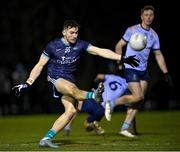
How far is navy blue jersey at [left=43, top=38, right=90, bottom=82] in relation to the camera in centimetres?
1490

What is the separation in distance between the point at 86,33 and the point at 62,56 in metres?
19.8

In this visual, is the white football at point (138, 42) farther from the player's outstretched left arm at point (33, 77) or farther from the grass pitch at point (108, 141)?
the player's outstretched left arm at point (33, 77)

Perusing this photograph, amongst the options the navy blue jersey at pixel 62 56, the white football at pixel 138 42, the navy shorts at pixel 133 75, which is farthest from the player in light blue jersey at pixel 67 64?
the navy shorts at pixel 133 75

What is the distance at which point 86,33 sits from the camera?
34.7m

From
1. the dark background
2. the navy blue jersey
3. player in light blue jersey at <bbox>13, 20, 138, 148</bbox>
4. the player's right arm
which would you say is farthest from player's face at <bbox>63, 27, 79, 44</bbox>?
the dark background

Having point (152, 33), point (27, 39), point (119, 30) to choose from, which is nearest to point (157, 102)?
point (119, 30)

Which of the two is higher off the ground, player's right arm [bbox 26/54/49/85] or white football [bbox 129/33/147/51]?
white football [bbox 129/33/147/51]

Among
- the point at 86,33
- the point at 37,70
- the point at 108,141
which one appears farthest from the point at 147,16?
the point at 86,33

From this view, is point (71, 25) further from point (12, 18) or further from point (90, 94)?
point (12, 18)

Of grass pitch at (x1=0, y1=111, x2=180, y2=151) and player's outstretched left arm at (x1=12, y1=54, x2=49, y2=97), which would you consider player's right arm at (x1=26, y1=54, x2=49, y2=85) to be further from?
grass pitch at (x1=0, y1=111, x2=180, y2=151)

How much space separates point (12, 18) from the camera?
3716 centimetres

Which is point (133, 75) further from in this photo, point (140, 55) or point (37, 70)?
point (37, 70)

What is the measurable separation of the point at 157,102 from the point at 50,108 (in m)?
4.41

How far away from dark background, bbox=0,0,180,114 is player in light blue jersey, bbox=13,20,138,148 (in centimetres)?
1841
